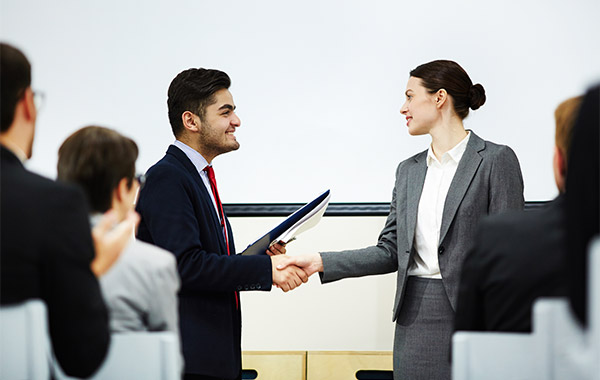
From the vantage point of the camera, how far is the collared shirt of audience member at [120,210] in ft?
3.91

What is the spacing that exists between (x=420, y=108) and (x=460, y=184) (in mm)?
377

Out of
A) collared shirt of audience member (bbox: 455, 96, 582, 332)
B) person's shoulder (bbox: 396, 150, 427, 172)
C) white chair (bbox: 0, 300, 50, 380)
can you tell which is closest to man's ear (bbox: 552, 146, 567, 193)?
collared shirt of audience member (bbox: 455, 96, 582, 332)

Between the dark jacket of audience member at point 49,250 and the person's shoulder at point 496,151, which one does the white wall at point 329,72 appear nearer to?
the person's shoulder at point 496,151

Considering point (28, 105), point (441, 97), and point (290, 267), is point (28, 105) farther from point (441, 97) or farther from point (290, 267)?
point (441, 97)

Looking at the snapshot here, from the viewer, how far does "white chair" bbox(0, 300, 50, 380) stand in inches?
42.9

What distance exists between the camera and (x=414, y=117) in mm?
2359

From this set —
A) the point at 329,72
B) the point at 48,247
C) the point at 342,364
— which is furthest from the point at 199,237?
the point at 329,72

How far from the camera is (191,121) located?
215cm

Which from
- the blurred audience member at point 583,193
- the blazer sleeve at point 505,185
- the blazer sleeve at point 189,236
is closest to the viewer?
the blurred audience member at point 583,193

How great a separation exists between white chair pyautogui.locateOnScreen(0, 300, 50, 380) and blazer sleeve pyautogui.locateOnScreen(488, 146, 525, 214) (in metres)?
1.53

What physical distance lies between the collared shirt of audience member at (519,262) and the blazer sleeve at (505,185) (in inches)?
33.7

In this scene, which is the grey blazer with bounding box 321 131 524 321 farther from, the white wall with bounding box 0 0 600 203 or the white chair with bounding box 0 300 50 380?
the white chair with bounding box 0 300 50 380

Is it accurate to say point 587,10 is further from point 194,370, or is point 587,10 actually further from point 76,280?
point 76,280

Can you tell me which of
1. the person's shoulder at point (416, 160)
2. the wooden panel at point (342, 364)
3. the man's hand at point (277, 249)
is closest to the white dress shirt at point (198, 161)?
the man's hand at point (277, 249)
